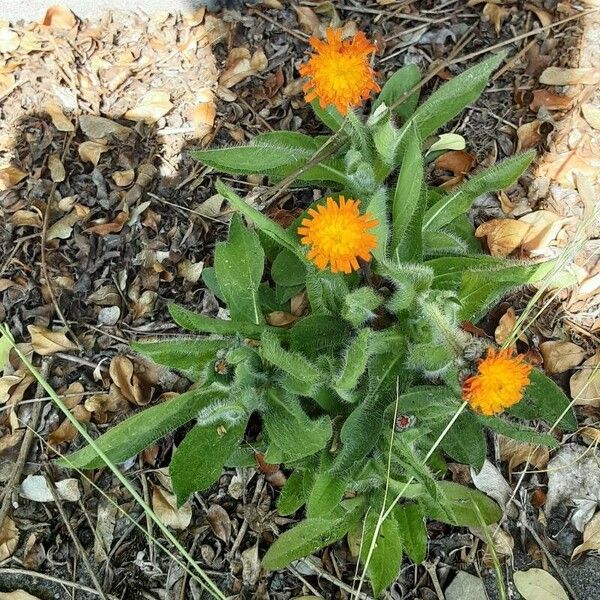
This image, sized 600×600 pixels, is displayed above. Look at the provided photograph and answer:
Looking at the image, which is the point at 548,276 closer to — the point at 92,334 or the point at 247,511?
the point at 247,511

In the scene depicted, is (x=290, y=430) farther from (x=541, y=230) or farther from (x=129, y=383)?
(x=541, y=230)

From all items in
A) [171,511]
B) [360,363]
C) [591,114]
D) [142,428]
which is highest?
[591,114]

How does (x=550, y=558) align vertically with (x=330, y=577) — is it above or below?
above

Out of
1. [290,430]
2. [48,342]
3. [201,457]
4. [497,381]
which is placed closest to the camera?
[497,381]

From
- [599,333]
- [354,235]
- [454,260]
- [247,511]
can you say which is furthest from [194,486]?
[599,333]

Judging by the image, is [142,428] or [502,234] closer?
[142,428]

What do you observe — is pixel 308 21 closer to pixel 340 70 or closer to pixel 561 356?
→ pixel 340 70

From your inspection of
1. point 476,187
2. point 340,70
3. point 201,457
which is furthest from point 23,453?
point 476,187

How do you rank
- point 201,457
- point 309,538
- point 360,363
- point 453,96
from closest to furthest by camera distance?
point 360,363
point 201,457
point 309,538
point 453,96

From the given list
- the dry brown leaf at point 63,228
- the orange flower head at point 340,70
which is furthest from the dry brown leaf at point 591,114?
the dry brown leaf at point 63,228
